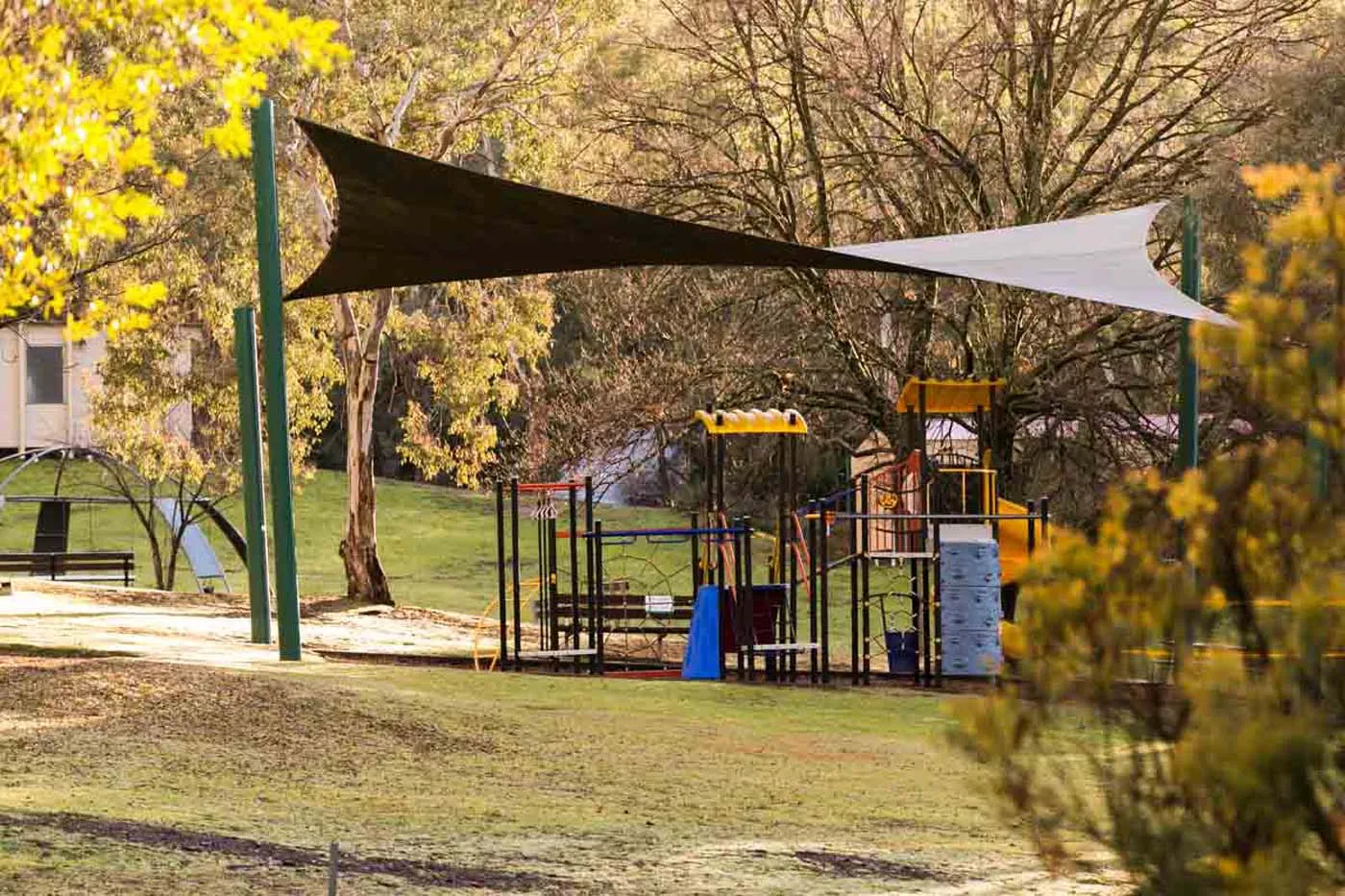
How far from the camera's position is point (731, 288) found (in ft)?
58.0

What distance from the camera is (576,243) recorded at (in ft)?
29.5

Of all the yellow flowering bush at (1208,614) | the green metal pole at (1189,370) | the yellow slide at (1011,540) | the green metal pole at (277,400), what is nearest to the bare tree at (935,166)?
the yellow slide at (1011,540)

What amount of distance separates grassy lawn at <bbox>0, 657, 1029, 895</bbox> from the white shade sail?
87.8 inches

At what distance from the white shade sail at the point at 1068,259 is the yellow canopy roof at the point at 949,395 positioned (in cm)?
380

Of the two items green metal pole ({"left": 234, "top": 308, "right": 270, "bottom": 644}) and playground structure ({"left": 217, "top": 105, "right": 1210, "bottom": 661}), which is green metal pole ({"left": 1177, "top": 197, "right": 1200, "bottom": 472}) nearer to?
playground structure ({"left": 217, "top": 105, "right": 1210, "bottom": 661})

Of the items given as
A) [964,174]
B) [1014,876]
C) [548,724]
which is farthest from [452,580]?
[1014,876]

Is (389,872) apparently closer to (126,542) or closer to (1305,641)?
(1305,641)

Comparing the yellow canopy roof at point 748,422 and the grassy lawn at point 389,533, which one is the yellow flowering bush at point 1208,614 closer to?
the yellow canopy roof at point 748,422

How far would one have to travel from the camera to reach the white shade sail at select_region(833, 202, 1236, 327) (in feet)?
28.2

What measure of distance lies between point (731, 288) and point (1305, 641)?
15.4 m

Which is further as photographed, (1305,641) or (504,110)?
(504,110)

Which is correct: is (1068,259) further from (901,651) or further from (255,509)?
(255,509)

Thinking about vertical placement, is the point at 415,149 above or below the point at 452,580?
above

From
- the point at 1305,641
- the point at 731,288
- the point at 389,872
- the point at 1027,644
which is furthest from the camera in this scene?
the point at 731,288
